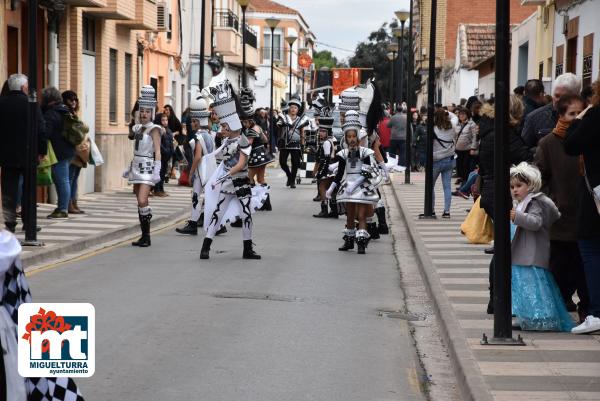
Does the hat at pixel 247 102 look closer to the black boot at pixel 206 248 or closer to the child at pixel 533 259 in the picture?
the black boot at pixel 206 248

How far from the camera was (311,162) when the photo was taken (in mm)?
27500

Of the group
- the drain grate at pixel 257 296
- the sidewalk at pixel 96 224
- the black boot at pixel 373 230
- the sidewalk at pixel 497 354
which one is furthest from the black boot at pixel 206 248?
the black boot at pixel 373 230

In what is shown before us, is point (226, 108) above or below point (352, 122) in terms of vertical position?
above

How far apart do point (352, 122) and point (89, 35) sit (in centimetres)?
1282

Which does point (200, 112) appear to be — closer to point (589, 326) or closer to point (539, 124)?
point (539, 124)

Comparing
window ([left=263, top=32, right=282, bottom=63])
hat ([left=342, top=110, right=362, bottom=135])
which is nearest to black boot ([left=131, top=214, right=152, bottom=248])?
hat ([left=342, top=110, right=362, bottom=135])

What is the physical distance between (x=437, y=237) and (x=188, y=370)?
9.47 m

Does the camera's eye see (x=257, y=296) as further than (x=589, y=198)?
Yes

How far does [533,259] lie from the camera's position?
9.29 metres

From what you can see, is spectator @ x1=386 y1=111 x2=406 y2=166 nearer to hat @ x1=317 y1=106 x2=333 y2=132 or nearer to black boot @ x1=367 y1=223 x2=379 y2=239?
hat @ x1=317 y1=106 x2=333 y2=132

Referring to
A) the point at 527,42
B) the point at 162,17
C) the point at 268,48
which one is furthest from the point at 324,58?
the point at 527,42

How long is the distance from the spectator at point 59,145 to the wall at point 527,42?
14.0 m

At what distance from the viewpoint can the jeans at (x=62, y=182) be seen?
61.5 ft

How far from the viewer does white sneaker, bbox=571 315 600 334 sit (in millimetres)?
9023
